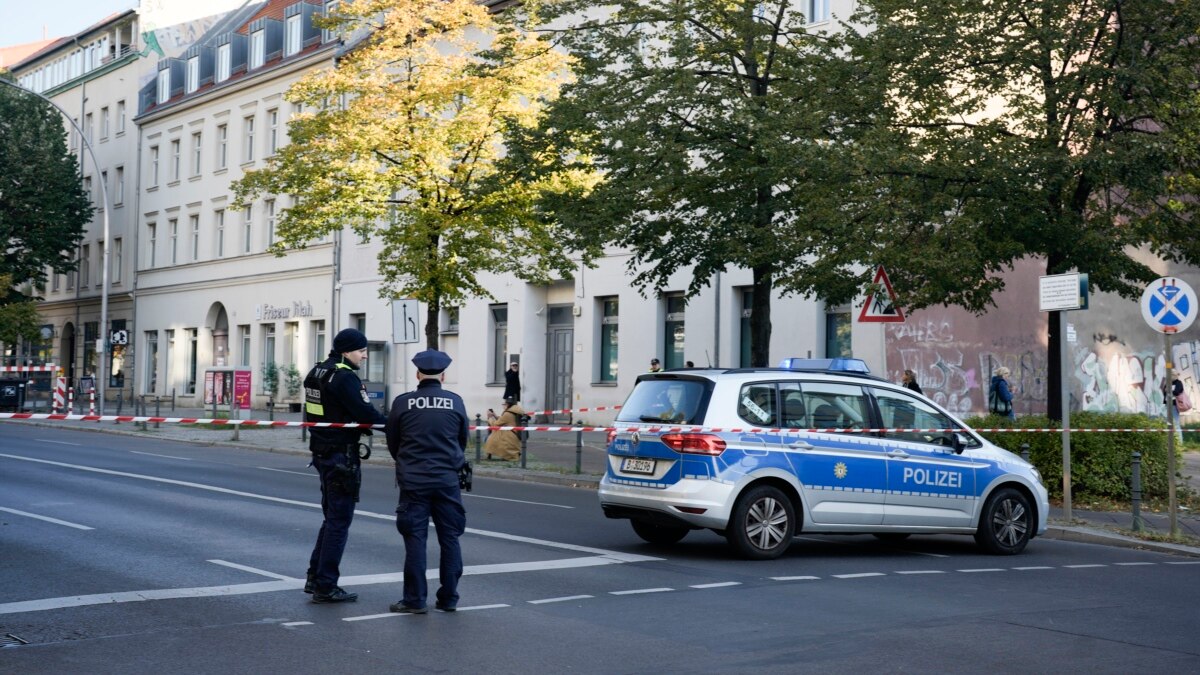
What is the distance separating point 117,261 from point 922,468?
56.9 meters

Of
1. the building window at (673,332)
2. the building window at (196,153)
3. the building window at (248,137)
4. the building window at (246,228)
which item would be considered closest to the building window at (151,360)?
the building window at (196,153)

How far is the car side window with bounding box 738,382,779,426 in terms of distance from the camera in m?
12.2

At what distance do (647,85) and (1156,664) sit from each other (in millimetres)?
14704

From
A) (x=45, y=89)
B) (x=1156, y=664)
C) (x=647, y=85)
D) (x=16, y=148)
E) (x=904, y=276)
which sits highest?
(x=45, y=89)

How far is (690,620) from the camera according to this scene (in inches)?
353

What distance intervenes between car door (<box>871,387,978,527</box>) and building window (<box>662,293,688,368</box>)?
810 inches

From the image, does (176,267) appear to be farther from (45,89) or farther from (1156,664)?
(1156,664)

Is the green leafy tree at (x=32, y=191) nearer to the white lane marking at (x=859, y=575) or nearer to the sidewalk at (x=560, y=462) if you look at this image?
the sidewalk at (x=560, y=462)

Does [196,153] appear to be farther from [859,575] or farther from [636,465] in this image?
[859,575]

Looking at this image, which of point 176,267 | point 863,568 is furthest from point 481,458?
point 176,267

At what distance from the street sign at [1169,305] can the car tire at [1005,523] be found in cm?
275

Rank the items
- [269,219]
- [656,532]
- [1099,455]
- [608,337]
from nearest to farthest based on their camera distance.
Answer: [656,532] → [1099,455] → [608,337] → [269,219]

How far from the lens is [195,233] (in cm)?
5694

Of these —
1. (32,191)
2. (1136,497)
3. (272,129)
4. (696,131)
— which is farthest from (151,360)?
(1136,497)
